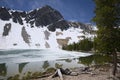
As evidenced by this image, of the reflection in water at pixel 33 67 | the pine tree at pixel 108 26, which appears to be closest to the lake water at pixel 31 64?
the reflection in water at pixel 33 67

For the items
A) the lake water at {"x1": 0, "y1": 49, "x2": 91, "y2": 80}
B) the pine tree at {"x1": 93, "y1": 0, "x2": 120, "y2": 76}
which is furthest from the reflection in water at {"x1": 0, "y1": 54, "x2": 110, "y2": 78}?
the pine tree at {"x1": 93, "y1": 0, "x2": 120, "y2": 76}

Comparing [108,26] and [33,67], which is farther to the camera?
[33,67]

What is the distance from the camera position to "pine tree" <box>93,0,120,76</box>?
27.3 meters

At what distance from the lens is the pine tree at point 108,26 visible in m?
27.3

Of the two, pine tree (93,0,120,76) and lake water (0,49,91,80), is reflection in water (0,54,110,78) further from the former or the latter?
pine tree (93,0,120,76)

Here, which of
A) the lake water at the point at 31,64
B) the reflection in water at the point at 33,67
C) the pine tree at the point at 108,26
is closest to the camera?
the pine tree at the point at 108,26

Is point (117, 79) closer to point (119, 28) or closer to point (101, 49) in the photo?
point (101, 49)

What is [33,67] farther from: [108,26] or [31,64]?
[108,26]

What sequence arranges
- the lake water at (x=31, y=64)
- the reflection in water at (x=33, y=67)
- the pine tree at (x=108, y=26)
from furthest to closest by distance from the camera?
the lake water at (x=31, y=64) < the reflection in water at (x=33, y=67) < the pine tree at (x=108, y=26)

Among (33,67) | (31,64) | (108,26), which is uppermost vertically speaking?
(108,26)

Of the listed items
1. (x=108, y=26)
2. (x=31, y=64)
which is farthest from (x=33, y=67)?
(x=108, y=26)

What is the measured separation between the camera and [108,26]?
2817cm

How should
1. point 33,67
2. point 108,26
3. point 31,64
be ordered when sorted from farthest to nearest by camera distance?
1. point 31,64
2. point 33,67
3. point 108,26

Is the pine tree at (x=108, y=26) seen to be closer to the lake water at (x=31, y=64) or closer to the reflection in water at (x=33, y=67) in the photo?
the reflection in water at (x=33, y=67)
